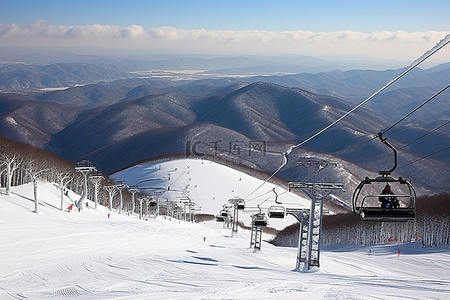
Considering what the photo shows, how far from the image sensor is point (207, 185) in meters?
128

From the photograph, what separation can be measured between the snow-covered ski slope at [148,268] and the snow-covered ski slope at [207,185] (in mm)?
61522

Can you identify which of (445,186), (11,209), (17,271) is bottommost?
(17,271)

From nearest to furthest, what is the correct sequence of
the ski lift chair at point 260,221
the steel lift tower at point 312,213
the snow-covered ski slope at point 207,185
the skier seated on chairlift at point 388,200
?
the skier seated on chairlift at point 388,200 < the steel lift tower at point 312,213 < the ski lift chair at point 260,221 < the snow-covered ski slope at point 207,185

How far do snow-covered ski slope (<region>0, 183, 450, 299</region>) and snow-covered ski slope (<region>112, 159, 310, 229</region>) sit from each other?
202 ft

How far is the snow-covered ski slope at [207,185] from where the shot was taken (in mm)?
118062

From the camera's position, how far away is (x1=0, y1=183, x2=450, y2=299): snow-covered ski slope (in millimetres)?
20125

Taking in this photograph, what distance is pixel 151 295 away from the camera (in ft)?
61.8

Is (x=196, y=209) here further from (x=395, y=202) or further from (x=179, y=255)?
(x=395, y=202)

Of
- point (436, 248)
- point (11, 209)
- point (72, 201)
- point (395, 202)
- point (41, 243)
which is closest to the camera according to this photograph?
point (395, 202)

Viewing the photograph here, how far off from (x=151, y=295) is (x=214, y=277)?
21.0ft

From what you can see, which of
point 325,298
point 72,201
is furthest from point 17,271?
point 72,201

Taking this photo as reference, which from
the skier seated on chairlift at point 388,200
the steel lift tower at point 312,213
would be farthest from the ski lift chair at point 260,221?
the skier seated on chairlift at point 388,200

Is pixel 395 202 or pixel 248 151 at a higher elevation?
pixel 248 151

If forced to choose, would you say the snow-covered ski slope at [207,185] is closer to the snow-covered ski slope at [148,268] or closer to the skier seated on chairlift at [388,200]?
the snow-covered ski slope at [148,268]
